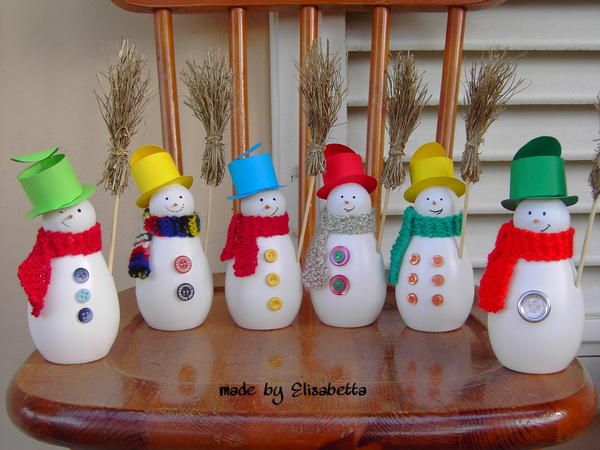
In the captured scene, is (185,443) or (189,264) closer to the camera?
(185,443)

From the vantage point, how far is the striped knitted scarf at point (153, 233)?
0.65m

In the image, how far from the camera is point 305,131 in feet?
2.56

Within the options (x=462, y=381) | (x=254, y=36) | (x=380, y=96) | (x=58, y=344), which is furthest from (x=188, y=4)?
(x=462, y=381)

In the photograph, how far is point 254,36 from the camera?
880 mm

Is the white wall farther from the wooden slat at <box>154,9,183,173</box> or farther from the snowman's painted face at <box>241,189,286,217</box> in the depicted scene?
the snowman's painted face at <box>241,189,286,217</box>

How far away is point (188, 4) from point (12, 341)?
56cm

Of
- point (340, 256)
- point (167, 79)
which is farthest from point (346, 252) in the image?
point (167, 79)

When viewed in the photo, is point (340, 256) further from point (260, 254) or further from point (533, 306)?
point (533, 306)

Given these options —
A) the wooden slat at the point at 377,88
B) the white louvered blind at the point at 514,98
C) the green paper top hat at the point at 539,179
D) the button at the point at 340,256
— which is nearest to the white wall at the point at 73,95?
the white louvered blind at the point at 514,98

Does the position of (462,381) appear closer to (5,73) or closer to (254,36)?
(254,36)

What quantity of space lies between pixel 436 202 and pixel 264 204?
184 millimetres

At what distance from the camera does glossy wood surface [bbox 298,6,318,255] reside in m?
0.76

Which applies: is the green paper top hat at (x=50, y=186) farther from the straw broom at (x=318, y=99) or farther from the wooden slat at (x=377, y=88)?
the wooden slat at (x=377, y=88)

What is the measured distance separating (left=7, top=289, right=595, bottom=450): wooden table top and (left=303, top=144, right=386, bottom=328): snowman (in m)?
0.06
